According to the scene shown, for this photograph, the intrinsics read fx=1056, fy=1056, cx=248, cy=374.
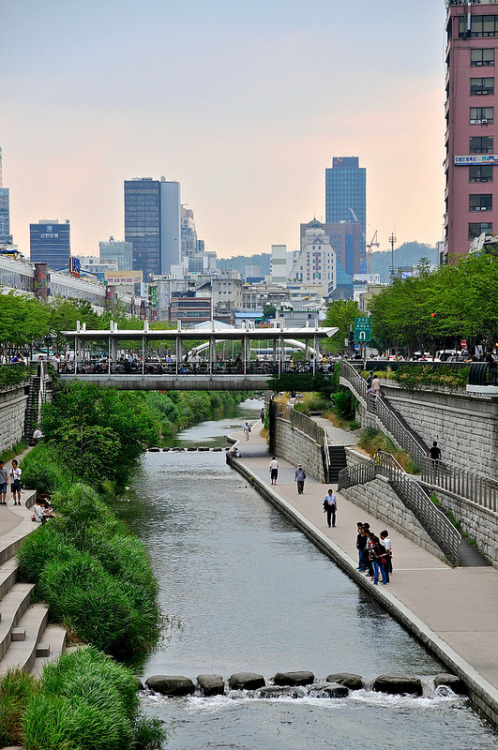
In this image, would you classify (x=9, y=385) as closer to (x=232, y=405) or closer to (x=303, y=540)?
(x=303, y=540)

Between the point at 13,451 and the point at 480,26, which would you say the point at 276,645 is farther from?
the point at 480,26

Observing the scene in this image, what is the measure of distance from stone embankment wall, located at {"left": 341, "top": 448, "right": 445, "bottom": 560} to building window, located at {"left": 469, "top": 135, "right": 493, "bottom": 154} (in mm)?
62336

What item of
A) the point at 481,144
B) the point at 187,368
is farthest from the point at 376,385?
the point at 481,144

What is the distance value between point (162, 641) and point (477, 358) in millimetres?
28956

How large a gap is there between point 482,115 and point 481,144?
287 centimetres

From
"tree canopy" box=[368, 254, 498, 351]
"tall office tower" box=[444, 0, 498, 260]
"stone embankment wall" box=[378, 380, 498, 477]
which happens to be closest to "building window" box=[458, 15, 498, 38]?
"tall office tower" box=[444, 0, 498, 260]

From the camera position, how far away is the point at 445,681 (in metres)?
22.9

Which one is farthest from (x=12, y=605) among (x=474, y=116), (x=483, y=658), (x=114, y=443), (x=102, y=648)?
(x=474, y=116)

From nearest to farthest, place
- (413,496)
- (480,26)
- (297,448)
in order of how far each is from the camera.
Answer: (413,496) → (297,448) → (480,26)

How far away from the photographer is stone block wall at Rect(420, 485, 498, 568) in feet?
106

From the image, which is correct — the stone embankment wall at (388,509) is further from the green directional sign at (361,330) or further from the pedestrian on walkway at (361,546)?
the green directional sign at (361,330)

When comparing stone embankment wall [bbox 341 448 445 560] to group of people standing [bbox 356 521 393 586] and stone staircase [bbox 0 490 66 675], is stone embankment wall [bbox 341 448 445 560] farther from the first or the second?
stone staircase [bbox 0 490 66 675]

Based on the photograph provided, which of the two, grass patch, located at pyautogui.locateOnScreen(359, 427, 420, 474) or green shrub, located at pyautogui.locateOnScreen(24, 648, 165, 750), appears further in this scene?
grass patch, located at pyautogui.locateOnScreen(359, 427, 420, 474)

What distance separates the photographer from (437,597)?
29.1 m
